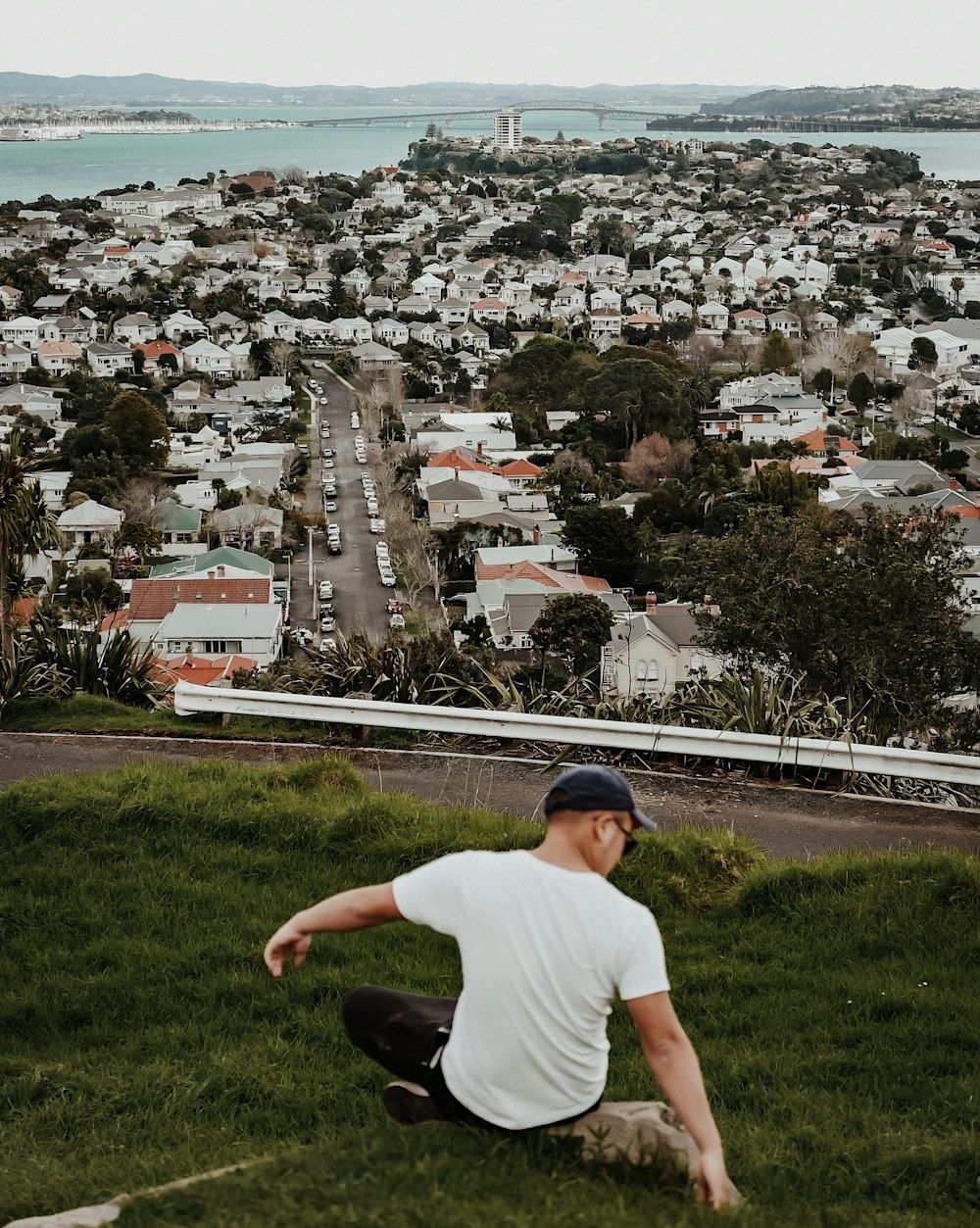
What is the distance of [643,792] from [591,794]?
2.48 m

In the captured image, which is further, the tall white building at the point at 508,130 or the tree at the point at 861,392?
the tall white building at the point at 508,130

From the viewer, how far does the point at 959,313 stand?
5547 cm

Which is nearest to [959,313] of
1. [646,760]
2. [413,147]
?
[646,760]

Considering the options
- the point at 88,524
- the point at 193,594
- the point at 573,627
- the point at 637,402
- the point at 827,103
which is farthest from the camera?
the point at 827,103

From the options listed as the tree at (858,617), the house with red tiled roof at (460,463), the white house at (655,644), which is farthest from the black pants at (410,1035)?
the house with red tiled roof at (460,463)

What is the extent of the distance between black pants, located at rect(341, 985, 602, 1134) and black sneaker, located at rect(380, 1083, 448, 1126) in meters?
0.01

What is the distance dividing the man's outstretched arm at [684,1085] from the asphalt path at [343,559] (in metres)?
14.4

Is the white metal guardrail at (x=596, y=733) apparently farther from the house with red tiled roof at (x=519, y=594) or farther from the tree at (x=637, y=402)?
the tree at (x=637, y=402)

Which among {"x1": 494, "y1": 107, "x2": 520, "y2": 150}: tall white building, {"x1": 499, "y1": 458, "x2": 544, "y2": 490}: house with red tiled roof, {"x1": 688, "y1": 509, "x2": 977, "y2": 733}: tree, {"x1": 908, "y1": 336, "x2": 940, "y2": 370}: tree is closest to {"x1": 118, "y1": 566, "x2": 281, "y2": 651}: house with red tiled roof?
{"x1": 499, "y1": 458, "x2": 544, "y2": 490}: house with red tiled roof

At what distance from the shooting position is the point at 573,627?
59.7 feet

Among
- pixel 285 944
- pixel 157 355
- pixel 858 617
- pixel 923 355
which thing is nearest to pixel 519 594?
pixel 858 617

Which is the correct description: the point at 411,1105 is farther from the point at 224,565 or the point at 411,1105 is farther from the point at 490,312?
the point at 490,312

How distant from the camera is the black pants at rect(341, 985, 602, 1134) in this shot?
1.97 m

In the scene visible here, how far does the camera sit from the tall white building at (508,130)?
128000 mm
